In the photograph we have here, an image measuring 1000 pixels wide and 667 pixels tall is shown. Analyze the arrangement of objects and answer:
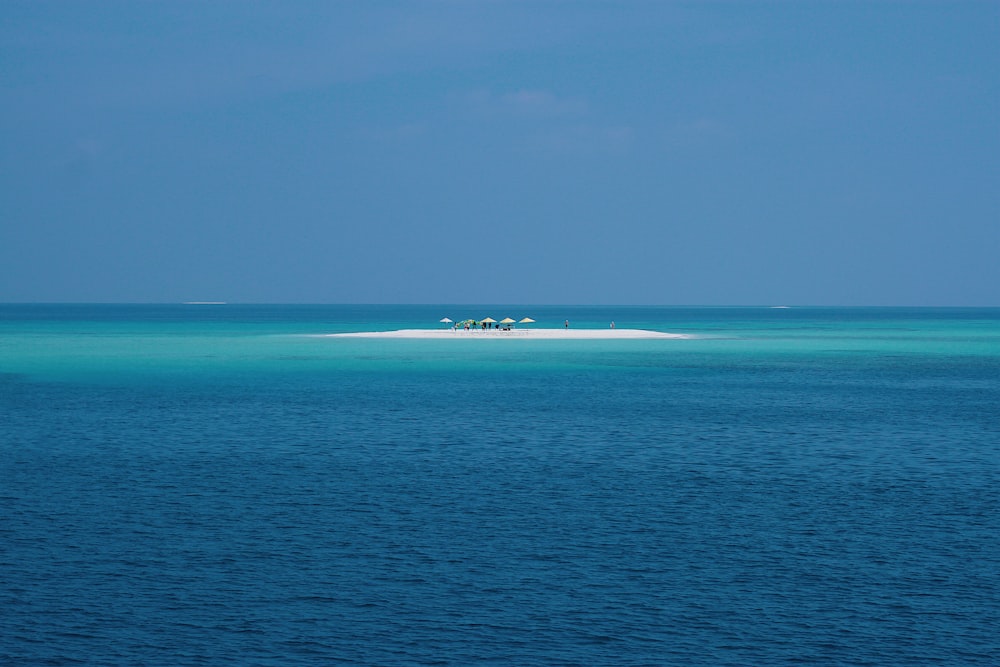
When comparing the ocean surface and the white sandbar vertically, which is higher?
the white sandbar

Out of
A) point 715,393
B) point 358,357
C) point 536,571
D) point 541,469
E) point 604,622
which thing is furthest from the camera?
point 358,357

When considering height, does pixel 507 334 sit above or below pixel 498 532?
above

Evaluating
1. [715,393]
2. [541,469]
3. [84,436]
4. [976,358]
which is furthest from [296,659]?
[976,358]

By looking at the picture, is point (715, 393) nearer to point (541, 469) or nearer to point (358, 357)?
point (541, 469)

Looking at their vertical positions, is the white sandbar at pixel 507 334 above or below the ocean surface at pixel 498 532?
above

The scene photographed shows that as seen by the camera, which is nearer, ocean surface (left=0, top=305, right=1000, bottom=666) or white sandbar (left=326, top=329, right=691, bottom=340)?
ocean surface (left=0, top=305, right=1000, bottom=666)

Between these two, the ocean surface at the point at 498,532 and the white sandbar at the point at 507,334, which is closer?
the ocean surface at the point at 498,532

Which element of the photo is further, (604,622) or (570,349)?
(570,349)

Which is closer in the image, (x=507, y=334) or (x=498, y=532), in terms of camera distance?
(x=498, y=532)
